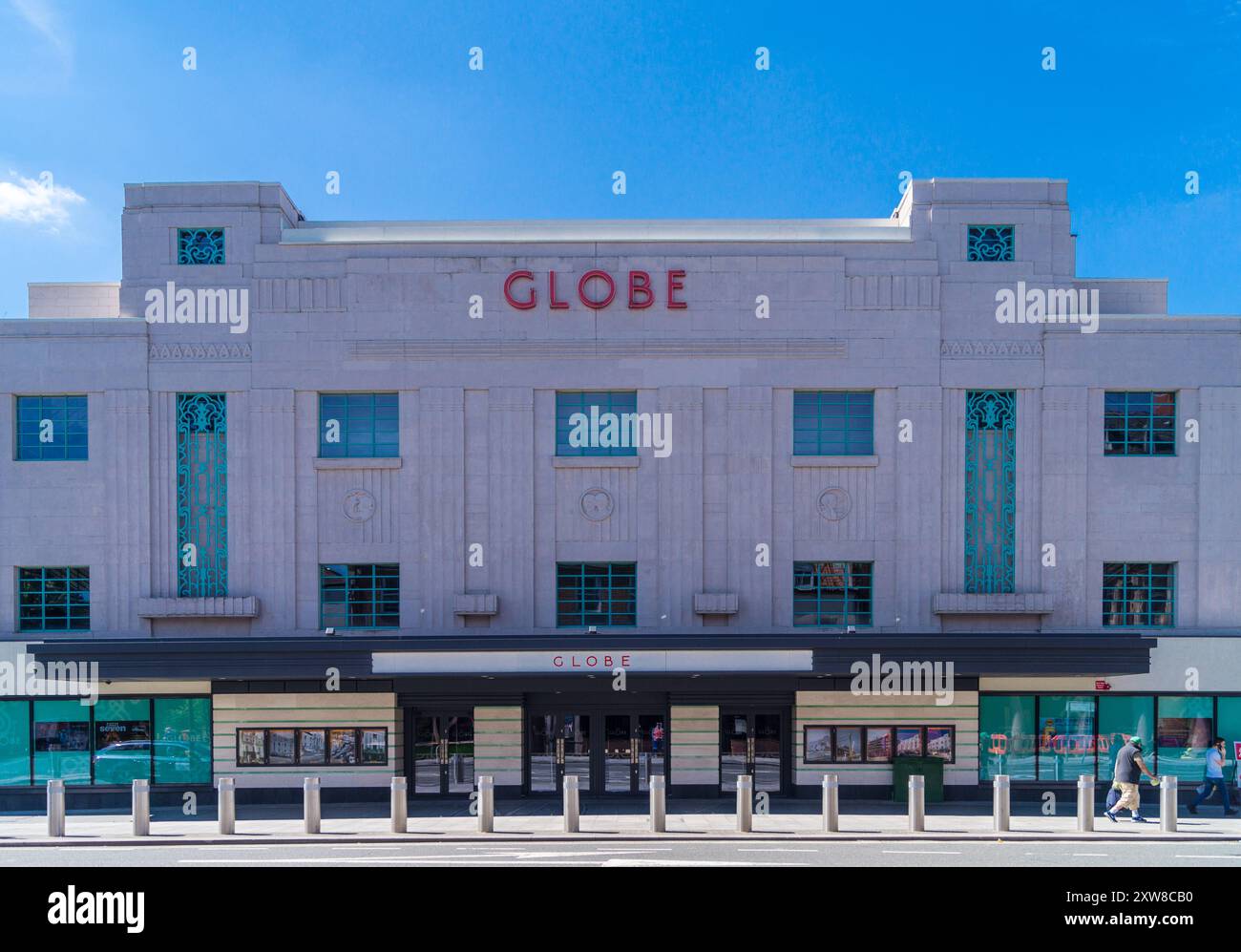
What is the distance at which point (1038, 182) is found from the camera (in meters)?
A: 20.8

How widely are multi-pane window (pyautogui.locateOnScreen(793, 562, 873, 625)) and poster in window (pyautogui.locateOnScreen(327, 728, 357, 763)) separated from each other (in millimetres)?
10630

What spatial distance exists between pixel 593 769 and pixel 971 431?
1182 centimetres

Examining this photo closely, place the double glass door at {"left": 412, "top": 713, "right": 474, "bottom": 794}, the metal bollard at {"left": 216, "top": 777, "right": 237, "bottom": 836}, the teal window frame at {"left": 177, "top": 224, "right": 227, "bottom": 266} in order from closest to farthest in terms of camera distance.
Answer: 1. the metal bollard at {"left": 216, "top": 777, "right": 237, "bottom": 836}
2. the double glass door at {"left": 412, "top": 713, "right": 474, "bottom": 794}
3. the teal window frame at {"left": 177, "top": 224, "right": 227, "bottom": 266}

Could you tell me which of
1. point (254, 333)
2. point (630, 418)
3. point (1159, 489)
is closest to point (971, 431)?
point (1159, 489)

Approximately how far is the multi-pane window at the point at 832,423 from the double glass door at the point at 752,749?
6.38m

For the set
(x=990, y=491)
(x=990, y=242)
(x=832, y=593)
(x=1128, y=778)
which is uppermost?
(x=990, y=242)

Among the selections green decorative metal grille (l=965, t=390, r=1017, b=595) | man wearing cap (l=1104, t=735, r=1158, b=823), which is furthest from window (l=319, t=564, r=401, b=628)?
man wearing cap (l=1104, t=735, r=1158, b=823)

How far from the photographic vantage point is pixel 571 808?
53.6 ft

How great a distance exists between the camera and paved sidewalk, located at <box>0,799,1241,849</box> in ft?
52.8

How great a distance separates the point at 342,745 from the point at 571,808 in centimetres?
660

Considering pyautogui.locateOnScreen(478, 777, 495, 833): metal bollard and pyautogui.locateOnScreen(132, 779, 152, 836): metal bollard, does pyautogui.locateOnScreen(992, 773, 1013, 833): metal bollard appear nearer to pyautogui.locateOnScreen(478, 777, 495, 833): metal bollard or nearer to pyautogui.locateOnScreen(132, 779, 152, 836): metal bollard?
pyautogui.locateOnScreen(478, 777, 495, 833): metal bollard

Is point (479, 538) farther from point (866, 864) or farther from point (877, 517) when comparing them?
point (866, 864)

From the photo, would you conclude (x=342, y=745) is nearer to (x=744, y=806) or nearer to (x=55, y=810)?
(x=55, y=810)

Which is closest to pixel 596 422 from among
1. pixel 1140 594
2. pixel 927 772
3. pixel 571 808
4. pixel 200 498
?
pixel 571 808
